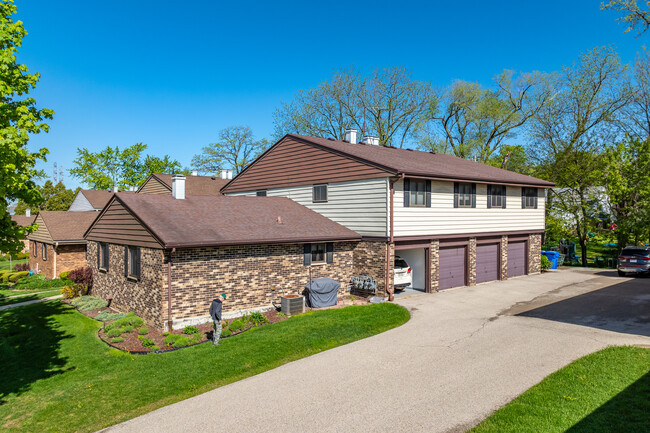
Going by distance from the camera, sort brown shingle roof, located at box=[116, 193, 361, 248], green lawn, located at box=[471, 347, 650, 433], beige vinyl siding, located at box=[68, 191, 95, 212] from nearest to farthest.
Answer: green lawn, located at box=[471, 347, 650, 433] → brown shingle roof, located at box=[116, 193, 361, 248] → beige vinyl siding, located at box=[68, 191, 95, 212]

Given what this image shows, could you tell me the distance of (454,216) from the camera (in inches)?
790

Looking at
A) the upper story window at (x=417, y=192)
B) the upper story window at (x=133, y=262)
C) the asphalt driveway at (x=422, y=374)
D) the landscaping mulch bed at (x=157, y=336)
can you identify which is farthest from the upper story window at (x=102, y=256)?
the upper story window at (x=417, y=192)

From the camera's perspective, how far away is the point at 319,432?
22.5ft

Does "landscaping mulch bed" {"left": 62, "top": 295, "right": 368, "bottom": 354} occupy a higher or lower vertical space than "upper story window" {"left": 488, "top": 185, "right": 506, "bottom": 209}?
lower

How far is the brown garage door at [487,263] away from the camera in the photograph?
71.7 feet

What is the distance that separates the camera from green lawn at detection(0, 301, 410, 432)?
27.1ft

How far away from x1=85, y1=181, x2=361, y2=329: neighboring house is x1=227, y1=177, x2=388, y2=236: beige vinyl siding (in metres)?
0.59

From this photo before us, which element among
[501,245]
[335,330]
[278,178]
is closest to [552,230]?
[501,245]

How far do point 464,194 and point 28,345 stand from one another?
18624mm

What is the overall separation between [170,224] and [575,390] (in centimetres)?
1259

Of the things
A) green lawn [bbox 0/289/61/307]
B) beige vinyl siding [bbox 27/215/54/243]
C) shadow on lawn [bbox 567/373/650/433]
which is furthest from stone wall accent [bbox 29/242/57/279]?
shadow on lawn [bbox 567/373/650/433]

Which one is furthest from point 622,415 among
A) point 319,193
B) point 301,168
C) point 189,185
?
point 189,185

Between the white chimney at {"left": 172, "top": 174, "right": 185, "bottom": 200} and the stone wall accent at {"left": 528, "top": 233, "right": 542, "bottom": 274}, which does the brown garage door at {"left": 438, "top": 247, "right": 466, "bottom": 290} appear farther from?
the white chimney at {"left": 172, "top": 174, "right": 185, "bottom": 200}

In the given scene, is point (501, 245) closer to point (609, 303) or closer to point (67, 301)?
point (609, 303)
